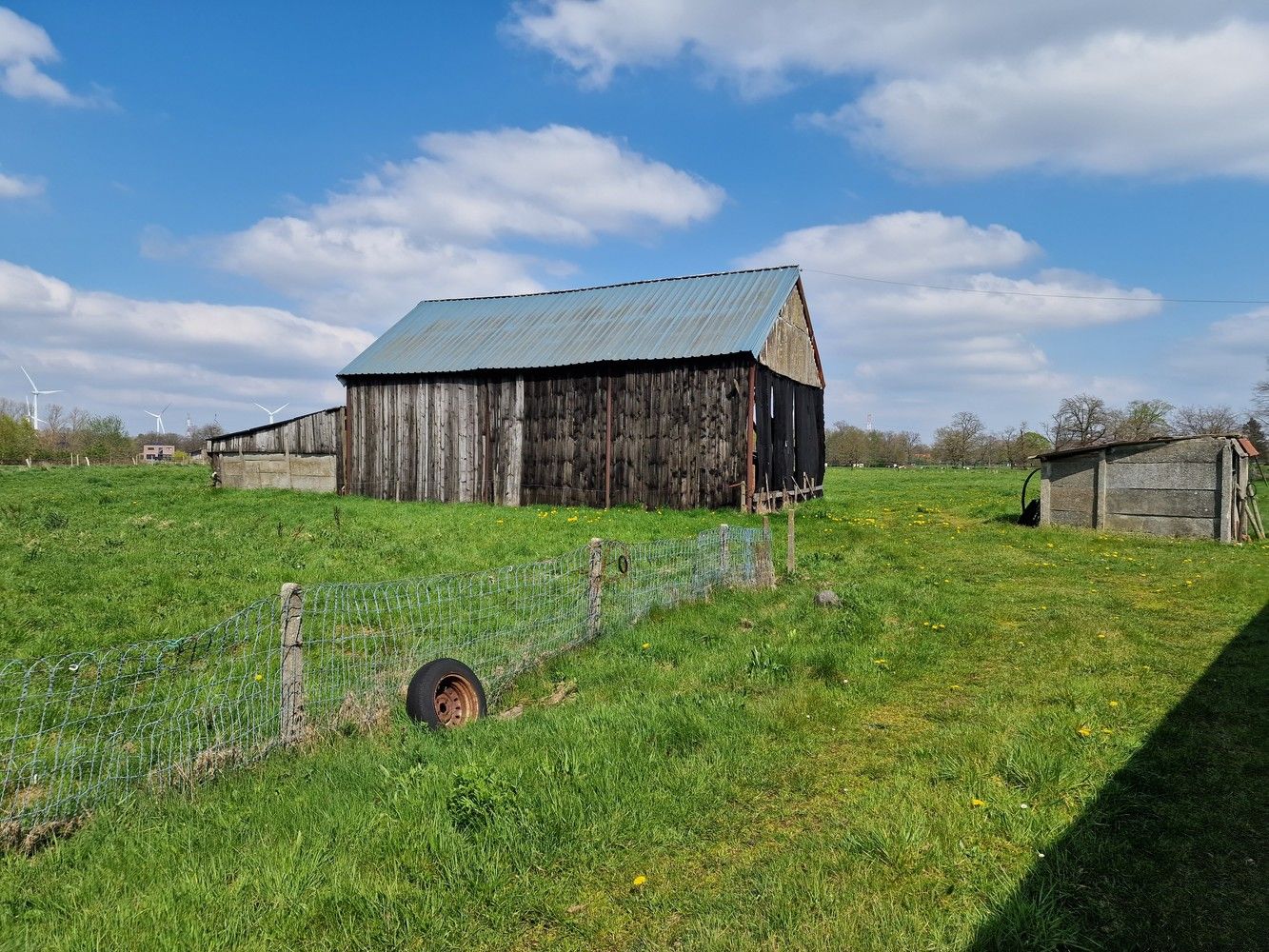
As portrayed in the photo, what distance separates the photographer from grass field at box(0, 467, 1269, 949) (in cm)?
341

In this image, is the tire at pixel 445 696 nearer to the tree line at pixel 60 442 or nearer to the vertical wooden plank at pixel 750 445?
the vertical wooden plank at pixel 750 445

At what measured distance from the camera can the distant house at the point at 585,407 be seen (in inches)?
877

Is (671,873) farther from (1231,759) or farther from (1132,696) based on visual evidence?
(1132,696)

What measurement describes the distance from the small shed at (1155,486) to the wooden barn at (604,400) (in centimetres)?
810

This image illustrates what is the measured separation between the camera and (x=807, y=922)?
3361 millimetres

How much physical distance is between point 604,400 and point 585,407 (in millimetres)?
712

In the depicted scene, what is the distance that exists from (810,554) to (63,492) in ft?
90.0

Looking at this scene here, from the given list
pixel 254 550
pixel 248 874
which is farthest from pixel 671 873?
pixel 254 550

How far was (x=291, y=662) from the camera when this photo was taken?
18.0 ft

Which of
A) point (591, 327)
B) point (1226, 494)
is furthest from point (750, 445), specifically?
point (1226, 494)

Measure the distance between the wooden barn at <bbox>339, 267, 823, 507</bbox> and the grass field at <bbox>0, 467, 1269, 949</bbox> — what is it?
13133 mm

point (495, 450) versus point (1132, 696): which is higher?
point (495, 450)

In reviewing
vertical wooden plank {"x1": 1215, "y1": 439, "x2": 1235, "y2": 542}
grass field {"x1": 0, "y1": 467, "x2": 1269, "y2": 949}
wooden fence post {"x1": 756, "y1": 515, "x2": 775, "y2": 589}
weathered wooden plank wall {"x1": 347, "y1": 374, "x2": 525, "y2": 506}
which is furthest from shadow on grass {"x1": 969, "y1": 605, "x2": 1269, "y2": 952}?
Answer: weathered wooden plank wall {"x1": 347, "y1": 374, "x2": 525, "y2": 506}

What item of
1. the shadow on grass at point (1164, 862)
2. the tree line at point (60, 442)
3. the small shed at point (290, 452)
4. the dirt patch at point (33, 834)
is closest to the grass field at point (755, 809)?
the shadow on grass at point (1164, 862)
